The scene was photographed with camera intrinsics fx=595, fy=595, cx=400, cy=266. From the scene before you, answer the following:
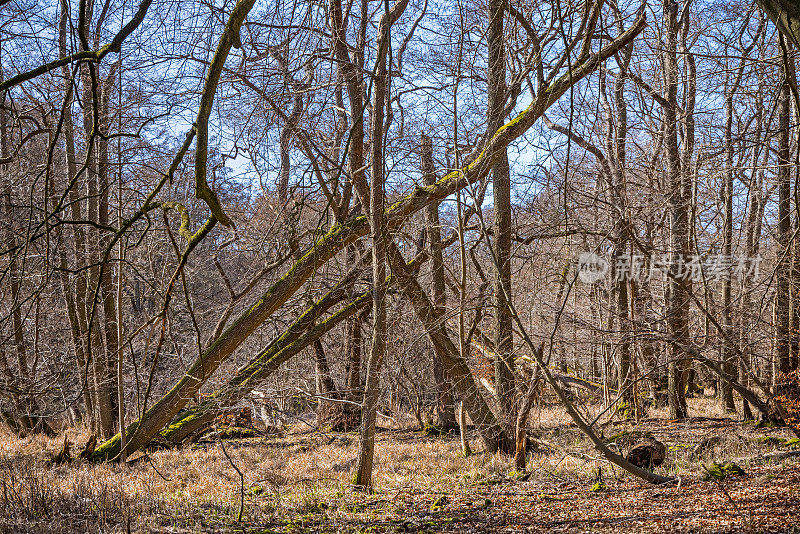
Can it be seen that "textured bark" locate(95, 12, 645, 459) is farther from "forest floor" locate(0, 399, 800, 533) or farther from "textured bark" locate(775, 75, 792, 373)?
"textured bark" locate(775, 75, 792, 373)

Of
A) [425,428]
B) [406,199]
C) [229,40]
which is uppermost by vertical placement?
[406,199]

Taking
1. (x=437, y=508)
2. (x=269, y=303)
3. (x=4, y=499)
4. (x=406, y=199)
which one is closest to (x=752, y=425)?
(x=437, y=508)

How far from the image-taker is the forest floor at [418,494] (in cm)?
548

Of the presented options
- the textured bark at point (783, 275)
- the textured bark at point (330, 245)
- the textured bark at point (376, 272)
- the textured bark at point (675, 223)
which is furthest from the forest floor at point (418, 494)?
the textured bark at point (675, 223)

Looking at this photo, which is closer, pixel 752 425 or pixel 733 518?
pixel 733 518

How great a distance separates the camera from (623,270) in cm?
1142

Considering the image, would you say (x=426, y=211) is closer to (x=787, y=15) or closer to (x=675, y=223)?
(x=675, y=223)

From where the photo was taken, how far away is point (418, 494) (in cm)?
740

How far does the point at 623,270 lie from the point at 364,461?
673 centimetres

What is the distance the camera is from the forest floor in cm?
548

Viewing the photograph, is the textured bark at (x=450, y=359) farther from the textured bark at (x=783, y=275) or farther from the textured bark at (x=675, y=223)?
the textured bark at (x=783, y=275)

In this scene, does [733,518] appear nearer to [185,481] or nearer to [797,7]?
[797,7]

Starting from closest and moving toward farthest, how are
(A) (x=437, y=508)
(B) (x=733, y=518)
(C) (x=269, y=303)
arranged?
(B) (x=733, y=518)
(A) (x=437, y=508)
(C) (x=269, y=303)

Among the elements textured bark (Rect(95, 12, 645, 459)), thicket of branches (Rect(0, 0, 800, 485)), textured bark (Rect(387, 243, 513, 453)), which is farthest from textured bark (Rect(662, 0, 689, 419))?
textured bark (Rect(387, 243, 513, 453))
